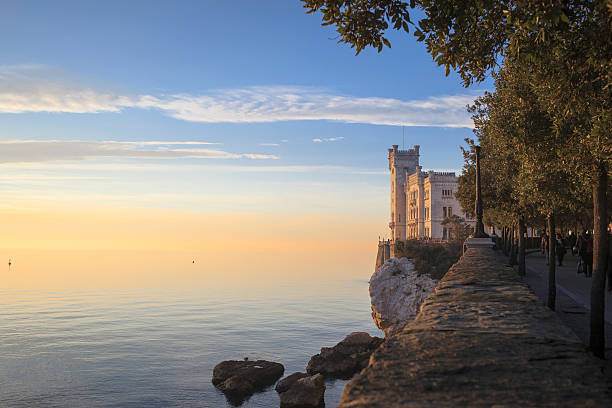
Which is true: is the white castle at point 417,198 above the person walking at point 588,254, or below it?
above

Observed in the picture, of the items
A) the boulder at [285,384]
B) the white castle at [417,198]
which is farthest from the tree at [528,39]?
the white castle at [417,198]

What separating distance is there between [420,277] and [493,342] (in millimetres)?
45736

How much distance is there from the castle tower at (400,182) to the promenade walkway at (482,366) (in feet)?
403

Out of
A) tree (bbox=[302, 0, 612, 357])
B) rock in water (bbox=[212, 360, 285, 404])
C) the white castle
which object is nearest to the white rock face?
rock in water (bbox=[212, 360, 285, 404])

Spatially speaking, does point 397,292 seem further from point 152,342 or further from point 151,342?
point 151,342

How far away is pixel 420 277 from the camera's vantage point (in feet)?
161

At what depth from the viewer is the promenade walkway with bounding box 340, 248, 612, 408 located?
3164mm

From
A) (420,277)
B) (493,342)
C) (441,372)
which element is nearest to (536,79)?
(493,342)

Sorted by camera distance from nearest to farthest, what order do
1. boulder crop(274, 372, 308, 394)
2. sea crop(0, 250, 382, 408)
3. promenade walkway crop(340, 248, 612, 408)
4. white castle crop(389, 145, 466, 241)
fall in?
promenade walkway crop(340, 248, 612, 408) → boulder crop(274, 372, 308, 394) → sea crop(0, 250, 382, 408) → white castle crop(389, 145, 466, 241)

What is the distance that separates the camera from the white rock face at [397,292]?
151ft

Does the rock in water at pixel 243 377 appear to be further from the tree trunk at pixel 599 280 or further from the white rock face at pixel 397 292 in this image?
the tree trunk at pixel 599 280

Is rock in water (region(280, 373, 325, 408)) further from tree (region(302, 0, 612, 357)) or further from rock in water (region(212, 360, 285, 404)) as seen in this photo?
tree (region(302, 0, 612, 357))

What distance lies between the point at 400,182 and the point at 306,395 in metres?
101

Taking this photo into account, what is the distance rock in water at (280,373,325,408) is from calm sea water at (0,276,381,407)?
817mm
